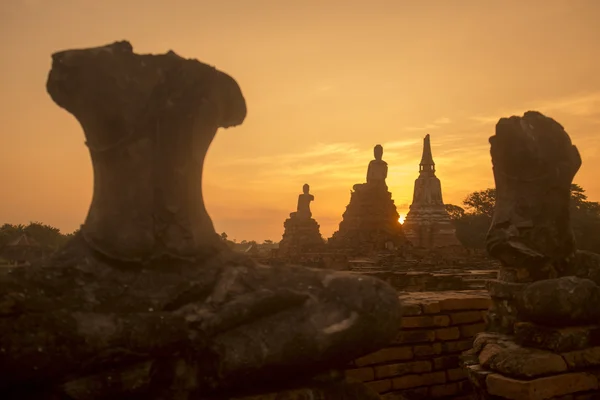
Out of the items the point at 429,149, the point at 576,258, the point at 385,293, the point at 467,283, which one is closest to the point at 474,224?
the point at 429,149

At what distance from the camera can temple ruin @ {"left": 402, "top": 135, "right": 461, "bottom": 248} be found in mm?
31812

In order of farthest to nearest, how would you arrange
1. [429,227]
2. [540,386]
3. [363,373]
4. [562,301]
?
[429,227]
[363,373]
[562,301]
[540,386]

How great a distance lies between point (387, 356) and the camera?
4.59 m

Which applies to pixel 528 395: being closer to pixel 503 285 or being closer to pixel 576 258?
pixel 503 285

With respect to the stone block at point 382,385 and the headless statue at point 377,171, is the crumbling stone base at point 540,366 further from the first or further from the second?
the headless statue at point 377,171

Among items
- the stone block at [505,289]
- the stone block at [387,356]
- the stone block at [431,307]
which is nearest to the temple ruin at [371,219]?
the stone block at [431,307]

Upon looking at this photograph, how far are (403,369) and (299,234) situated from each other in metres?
25.3

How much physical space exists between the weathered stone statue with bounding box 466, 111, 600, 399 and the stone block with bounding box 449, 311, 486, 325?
2.95ft

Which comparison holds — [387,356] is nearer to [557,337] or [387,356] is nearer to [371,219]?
[557,337]

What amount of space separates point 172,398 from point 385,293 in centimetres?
78

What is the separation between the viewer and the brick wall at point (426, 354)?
15.0 ft

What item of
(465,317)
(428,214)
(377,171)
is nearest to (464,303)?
(465,317)

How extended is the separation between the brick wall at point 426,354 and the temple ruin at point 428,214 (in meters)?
26.7

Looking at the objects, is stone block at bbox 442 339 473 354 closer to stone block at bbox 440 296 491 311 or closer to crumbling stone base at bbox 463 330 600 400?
stone block at bbox 440 296 491 311
